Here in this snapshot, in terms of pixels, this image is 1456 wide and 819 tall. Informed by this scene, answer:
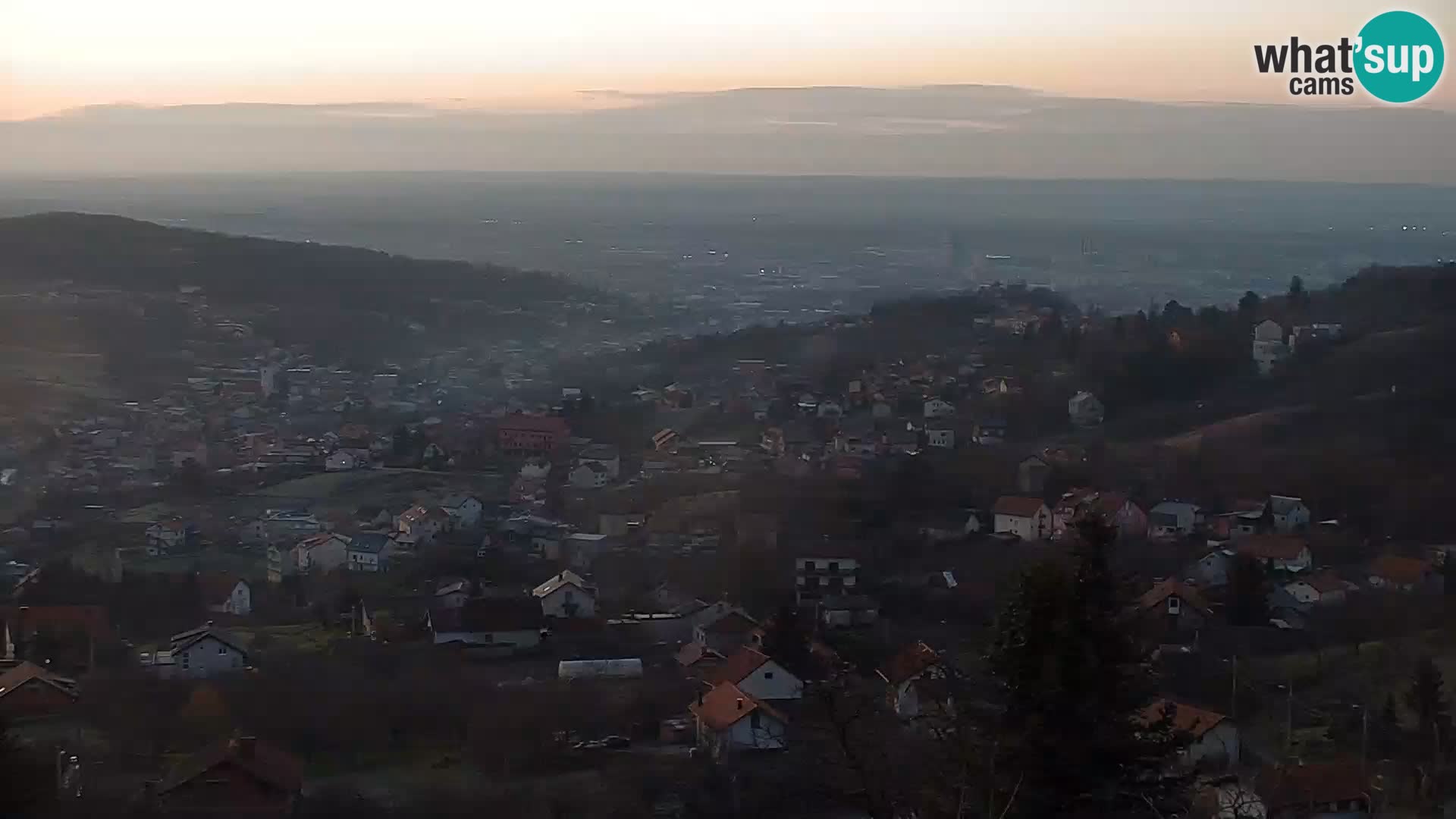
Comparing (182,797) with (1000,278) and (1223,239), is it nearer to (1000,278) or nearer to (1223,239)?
(1000,278)

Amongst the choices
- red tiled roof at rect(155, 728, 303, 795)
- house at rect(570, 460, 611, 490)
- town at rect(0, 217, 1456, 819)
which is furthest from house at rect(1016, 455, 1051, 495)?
red tiled roof at rect(155, 728, 303, 795)

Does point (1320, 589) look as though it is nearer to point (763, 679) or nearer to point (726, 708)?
point (763, 679)

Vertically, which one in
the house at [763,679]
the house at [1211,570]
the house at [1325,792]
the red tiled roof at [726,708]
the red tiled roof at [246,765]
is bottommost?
the house at [1211,570]

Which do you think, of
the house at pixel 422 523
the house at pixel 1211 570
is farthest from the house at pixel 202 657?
the house at pixel 1211 570

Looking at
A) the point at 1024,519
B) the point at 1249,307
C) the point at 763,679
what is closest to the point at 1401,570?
the point at 1024,519

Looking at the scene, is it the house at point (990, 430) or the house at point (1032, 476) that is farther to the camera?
the house at point (990, 430)

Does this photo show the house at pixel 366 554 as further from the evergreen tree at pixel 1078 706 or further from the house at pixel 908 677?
the evergreen tree at pixel 1078 706

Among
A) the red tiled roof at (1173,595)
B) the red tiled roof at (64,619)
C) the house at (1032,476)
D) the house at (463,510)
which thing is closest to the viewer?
the red tiled roof at (64,619)
